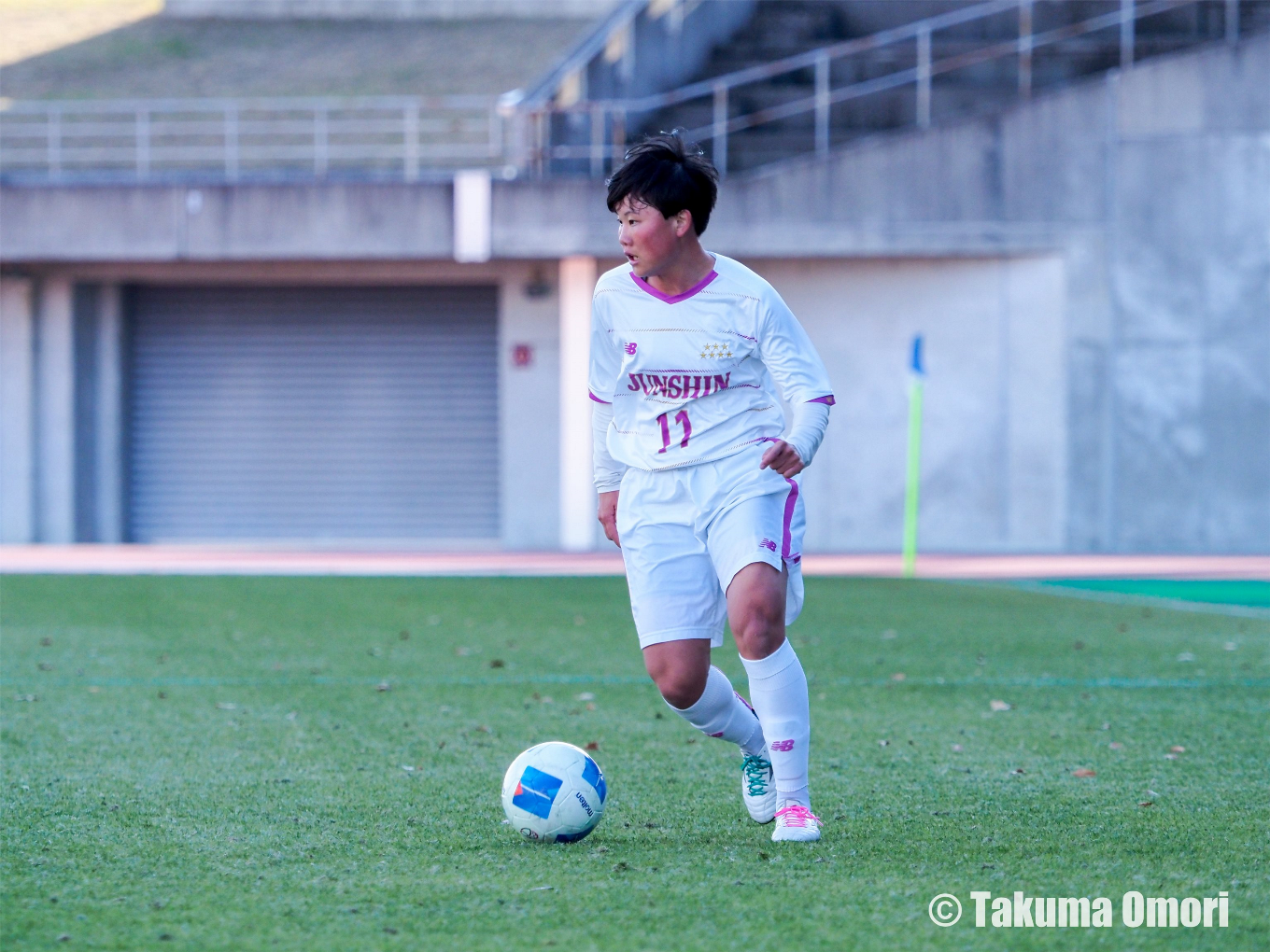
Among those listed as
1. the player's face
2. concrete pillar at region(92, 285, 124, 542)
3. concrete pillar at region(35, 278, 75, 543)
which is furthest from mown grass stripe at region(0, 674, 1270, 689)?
concrete pillar at region(92, 285, 124, 542)

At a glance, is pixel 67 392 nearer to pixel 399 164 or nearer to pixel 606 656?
pixel 399 164

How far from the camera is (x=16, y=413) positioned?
2322cm

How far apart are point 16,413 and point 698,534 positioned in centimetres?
2039

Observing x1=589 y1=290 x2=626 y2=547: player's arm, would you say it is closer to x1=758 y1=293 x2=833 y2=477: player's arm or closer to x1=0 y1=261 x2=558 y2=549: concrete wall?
x1=758 y1=293 x2=833 y2=477: player's arm

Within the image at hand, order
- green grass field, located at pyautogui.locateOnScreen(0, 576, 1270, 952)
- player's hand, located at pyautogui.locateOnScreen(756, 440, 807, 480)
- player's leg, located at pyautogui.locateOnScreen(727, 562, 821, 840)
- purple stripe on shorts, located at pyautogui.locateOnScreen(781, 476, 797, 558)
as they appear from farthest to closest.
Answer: purple stripe on shorts, located at pyautogui.locateOnScreen(781, 476, 797, 558) → player's leg, located at pyautogui.locateOnScreen(727, 562, 821, 840) → player's hand, located at pyautogui.locateOnScreen(756, 440, 807, 480) → green grass field, located at pyautogui.locateOnScreen(0, 576, 1270, 952)

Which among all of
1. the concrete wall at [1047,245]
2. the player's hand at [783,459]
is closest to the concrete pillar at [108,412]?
the concrete wall at [1047,245]

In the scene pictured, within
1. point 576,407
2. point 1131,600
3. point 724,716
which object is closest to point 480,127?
point 576,407

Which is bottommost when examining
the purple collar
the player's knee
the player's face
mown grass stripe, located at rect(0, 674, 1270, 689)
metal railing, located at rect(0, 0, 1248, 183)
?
mown grass stripe, located at rect(0, 674, 1270, 689)

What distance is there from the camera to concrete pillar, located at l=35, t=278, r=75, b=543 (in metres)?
23.3

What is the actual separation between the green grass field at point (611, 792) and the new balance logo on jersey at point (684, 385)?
1231mm

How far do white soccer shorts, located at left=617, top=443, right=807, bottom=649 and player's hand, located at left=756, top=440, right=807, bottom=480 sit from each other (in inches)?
6.5

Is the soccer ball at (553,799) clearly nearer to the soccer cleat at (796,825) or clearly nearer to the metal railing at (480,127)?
the soccer cleat at (796,825)

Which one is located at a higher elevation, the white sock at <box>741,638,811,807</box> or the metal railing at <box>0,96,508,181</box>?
the metal railing at <box>0,96,508,181</box>

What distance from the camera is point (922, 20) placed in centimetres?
2344
